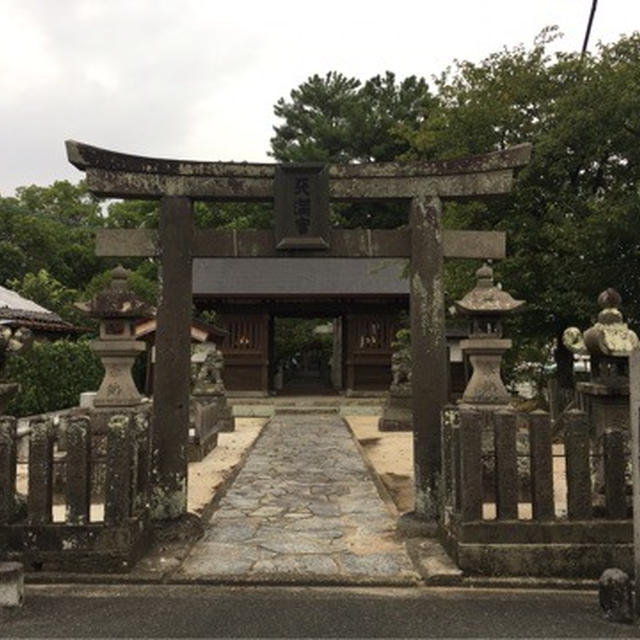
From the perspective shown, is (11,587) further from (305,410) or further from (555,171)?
(305,410)

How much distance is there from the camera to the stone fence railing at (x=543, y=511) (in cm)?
459

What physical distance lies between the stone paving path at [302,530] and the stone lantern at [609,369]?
7.50 feet

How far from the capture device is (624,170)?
13.1 metres

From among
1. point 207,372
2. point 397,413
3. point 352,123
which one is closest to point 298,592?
point 397,413

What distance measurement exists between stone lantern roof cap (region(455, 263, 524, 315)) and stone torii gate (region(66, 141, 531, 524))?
2.18 metres

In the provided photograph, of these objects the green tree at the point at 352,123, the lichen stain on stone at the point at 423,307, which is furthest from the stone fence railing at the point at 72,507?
the green tree at the point at 352,123

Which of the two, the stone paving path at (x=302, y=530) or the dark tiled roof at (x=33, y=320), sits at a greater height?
the dark tiled roof at (x=33, y=320)

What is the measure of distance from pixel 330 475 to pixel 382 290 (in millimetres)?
13237

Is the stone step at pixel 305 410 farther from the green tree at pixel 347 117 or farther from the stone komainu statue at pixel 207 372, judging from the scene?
the green tree at pixel 347 117

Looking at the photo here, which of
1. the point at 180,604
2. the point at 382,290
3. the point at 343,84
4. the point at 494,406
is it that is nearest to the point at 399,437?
the point at 494,406

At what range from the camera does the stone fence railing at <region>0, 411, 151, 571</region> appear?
4668mm

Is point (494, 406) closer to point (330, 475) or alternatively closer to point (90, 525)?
point (330, 475)

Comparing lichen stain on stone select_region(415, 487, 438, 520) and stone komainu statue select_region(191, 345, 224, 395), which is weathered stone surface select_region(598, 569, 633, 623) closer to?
lichen stain on stone select_region(415, 487, 438, 520)

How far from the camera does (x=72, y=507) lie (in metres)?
4.74
